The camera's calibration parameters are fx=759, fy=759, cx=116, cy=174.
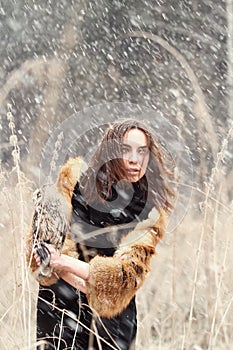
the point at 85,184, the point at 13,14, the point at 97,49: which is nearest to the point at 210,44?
the point at 97,49

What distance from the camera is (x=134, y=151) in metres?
1.46

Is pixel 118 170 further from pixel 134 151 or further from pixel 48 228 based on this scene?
pixel 48 228

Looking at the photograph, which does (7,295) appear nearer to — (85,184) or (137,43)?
(85,184)

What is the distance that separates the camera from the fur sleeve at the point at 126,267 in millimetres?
1460

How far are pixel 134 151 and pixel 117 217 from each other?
137 millimetres

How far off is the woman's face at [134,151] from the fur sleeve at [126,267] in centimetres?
9

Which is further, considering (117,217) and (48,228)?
(117,217)

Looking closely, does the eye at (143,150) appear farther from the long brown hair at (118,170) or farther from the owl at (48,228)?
the owl at (48,228)

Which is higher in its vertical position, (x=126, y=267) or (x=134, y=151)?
(x=134, y=151)

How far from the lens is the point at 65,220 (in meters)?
1.41

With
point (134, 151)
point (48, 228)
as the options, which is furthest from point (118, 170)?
point (48, 228)

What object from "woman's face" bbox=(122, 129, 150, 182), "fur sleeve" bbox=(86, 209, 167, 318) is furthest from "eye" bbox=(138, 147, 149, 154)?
"fur sleeve" bbox=(86, 209, 167, 318)

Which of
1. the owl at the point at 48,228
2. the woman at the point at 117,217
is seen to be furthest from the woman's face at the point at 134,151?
the owl at the point at 48,228

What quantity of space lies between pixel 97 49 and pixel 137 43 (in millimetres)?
330
